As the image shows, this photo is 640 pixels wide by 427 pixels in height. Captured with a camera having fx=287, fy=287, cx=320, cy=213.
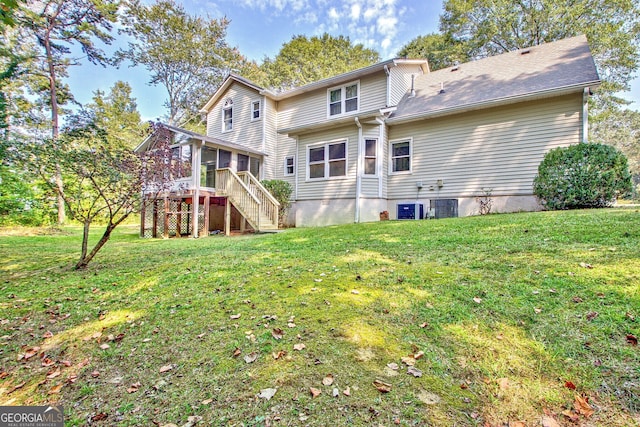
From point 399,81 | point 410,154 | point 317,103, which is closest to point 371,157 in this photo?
point 410,154

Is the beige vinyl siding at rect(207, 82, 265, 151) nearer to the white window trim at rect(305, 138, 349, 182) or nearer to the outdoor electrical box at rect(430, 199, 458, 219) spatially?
the white window trim at rect(305, 138, 349, 182)

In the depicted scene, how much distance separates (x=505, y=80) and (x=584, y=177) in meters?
5.23

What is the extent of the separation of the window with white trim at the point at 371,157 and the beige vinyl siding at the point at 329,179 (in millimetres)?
435

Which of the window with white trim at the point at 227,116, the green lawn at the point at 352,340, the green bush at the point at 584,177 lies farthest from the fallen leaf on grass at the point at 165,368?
the window with white trim at the point at 227,116

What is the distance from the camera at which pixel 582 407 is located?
1.58 metres

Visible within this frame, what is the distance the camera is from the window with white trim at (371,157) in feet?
37.1

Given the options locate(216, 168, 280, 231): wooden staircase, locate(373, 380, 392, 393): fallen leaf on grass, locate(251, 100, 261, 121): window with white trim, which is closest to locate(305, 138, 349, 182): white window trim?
locate(216, 168, 280, 231): wooden staircase

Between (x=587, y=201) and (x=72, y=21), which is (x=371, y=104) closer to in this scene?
(x=587, y=201)

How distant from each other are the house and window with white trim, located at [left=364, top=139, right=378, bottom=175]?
40 millimetres

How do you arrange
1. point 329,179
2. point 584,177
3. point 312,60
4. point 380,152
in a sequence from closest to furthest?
point 584,177 < point 380,152 < point 329,179 < point 312,60

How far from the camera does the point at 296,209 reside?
1269 cm

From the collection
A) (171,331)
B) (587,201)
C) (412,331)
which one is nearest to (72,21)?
(171,331)

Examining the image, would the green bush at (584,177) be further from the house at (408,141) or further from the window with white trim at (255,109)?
the window with white trim at (255,109)

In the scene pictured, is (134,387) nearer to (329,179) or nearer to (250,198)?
(250,198)
